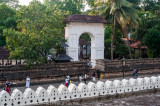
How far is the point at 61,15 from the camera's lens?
24.0 meters

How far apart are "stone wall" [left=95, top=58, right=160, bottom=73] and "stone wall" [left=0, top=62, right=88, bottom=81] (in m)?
2.36

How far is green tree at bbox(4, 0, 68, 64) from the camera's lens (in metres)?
18.9

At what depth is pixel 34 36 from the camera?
20047 millimetres

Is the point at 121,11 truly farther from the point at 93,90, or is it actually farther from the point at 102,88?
the point at 93,90

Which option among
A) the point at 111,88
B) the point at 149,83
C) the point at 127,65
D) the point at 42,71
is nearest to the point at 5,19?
the point at 42,71

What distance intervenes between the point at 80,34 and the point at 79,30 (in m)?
0.51

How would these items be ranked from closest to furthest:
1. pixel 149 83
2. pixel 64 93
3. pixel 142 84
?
pixel 64 93
pixel 142 84
pixel 149 83

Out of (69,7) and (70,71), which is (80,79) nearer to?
(70,71)

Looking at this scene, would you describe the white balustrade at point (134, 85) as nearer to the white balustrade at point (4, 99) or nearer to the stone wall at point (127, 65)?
the white balustrade at point (4, 99)

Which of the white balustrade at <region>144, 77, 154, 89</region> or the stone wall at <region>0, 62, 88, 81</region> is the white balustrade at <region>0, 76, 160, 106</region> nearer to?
the white balustrade at <region>144, 77, 154, 89</region>

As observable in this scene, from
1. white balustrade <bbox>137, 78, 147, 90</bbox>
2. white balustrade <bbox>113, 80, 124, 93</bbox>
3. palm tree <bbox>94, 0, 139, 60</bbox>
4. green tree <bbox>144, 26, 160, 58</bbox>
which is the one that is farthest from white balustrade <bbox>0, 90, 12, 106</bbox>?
green tree <bbox>144, 26, 160, 58</bbox>

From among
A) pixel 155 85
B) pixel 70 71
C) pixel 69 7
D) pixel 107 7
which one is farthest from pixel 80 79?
pixel 69 7

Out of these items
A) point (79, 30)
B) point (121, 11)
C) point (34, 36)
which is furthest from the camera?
point (121, 11)

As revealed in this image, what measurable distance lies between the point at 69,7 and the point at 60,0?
2.84 m
